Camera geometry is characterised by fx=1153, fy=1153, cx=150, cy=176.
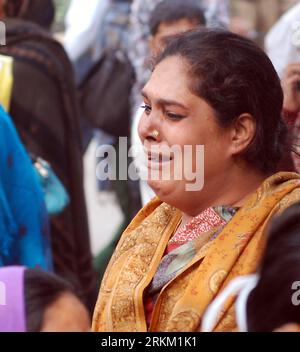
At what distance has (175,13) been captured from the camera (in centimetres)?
464

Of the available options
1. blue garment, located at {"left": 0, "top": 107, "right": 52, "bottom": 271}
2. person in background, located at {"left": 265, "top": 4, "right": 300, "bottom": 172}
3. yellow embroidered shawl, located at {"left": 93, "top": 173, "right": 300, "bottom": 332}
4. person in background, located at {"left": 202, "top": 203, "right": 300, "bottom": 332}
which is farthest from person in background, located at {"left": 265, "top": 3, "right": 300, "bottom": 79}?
person in background, located at {"left": 202, "top": 203, "right": 300, "bottom": 332}

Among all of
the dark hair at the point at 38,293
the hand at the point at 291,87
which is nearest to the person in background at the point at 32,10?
the hand at the point at 291,87

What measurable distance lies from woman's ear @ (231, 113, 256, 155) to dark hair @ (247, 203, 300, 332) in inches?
21.9

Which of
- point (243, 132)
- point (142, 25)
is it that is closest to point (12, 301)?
point (243, 132)

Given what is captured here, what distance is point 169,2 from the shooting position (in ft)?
15.6

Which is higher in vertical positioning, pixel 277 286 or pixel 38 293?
pixel 277 286

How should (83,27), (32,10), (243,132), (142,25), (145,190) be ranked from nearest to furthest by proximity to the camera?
(243,132) → (145,190) → (32,10) → (142,25) → (83,27)

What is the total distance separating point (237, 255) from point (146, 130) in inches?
14.4

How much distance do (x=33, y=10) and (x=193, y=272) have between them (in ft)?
8.28

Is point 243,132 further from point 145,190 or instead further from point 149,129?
point 145,190

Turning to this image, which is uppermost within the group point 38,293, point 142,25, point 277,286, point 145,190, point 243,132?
point 142,25

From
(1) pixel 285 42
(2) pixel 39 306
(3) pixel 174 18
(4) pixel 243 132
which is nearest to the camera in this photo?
(2) pixel 39 306

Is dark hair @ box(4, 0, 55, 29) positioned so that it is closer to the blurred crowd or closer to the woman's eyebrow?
the blurred crowd
